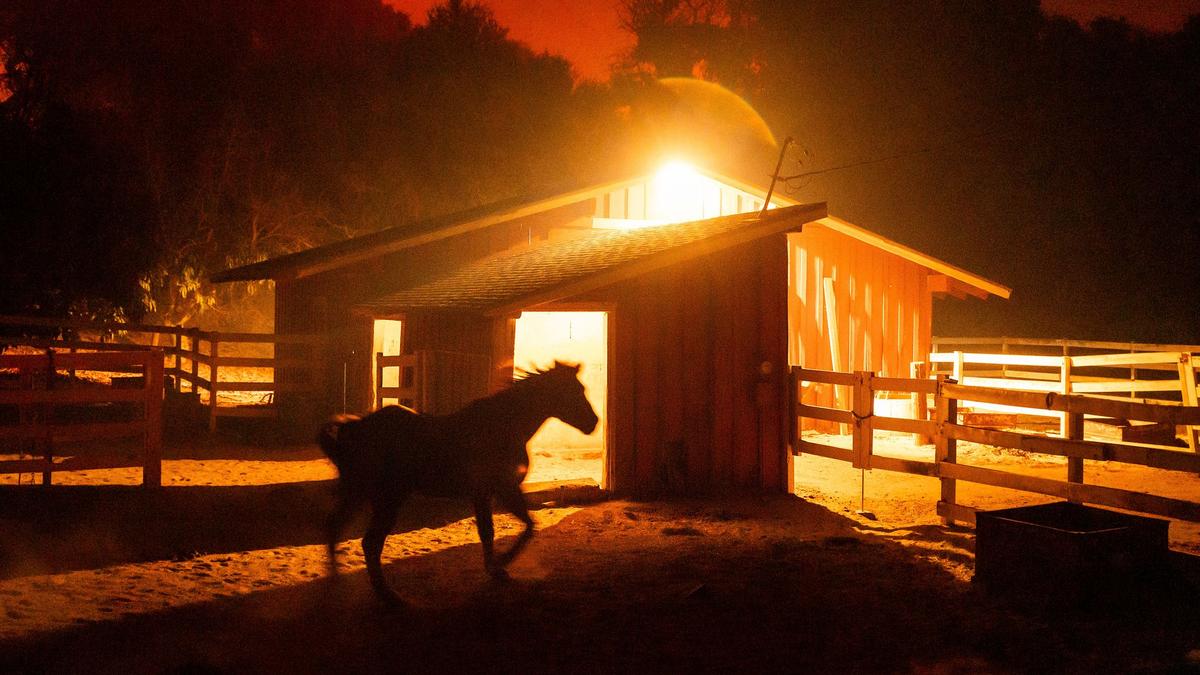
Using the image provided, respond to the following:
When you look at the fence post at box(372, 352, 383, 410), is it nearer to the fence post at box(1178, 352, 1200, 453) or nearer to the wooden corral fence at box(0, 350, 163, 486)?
the wooden corral fence at box(0, 350, 163, 486)

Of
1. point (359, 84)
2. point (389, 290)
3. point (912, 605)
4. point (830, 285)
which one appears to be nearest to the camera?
point (912, 605)

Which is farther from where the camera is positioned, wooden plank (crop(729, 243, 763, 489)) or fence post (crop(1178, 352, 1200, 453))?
fence post (crop(1178, 352, 1200, 453))

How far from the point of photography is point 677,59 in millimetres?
48281

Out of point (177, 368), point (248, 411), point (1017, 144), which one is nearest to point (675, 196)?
point (248, 411)

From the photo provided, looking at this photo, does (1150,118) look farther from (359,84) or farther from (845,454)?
(845,454)

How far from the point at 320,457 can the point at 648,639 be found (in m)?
10.4

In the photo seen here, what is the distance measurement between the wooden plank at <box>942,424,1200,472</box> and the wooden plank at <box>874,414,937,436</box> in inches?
9.4

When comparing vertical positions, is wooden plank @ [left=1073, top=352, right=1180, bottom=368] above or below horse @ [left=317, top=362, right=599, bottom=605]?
above

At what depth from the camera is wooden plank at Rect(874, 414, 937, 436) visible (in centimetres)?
1003

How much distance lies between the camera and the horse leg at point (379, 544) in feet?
23.2

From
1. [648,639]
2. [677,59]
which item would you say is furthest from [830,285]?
[677,59]

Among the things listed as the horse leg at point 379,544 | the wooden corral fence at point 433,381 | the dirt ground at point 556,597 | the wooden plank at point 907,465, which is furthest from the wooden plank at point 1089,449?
the wooden corral fence at point 433,381

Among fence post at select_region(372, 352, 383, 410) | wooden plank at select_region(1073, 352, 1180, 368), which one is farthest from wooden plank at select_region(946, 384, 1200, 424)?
fence post at select_region(372, 352, 383, 410)

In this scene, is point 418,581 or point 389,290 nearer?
point 418,581
